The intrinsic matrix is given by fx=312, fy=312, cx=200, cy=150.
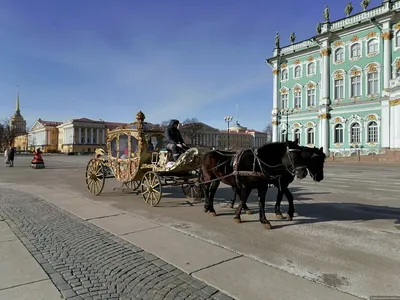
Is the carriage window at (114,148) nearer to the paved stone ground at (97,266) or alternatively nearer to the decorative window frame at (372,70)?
the paved stone ground at (97,266)

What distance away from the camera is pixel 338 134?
151ft

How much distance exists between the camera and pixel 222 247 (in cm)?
514

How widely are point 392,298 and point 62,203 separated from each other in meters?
8.51

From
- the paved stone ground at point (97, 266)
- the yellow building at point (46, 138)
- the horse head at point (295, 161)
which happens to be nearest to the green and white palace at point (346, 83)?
the horse head at point (295, 161)

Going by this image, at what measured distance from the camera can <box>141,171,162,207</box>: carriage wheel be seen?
28.4ft

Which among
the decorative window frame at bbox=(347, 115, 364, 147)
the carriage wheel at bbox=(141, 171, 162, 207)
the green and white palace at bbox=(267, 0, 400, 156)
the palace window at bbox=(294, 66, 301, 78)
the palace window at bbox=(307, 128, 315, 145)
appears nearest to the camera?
the carriage wheel at bbox=(141, 171, 162, 207)

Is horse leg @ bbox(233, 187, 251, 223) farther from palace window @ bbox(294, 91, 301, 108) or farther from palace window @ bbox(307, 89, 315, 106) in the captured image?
palace window @ bbox(294, 91, 301, 108)

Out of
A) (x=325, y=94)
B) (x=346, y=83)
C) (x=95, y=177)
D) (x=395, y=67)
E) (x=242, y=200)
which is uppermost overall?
(x=395, y=67)

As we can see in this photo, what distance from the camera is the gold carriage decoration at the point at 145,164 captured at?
871cm

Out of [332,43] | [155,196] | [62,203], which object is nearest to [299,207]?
[155,196]

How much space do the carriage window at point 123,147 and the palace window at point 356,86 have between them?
41.9 m

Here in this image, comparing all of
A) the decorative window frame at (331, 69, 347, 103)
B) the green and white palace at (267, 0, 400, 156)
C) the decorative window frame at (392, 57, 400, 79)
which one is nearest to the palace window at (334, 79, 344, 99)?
the green and white palace at (267, 0, 400, 156)

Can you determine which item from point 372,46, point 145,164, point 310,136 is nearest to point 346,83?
point 372,46

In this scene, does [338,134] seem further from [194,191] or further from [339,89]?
[194,191]
